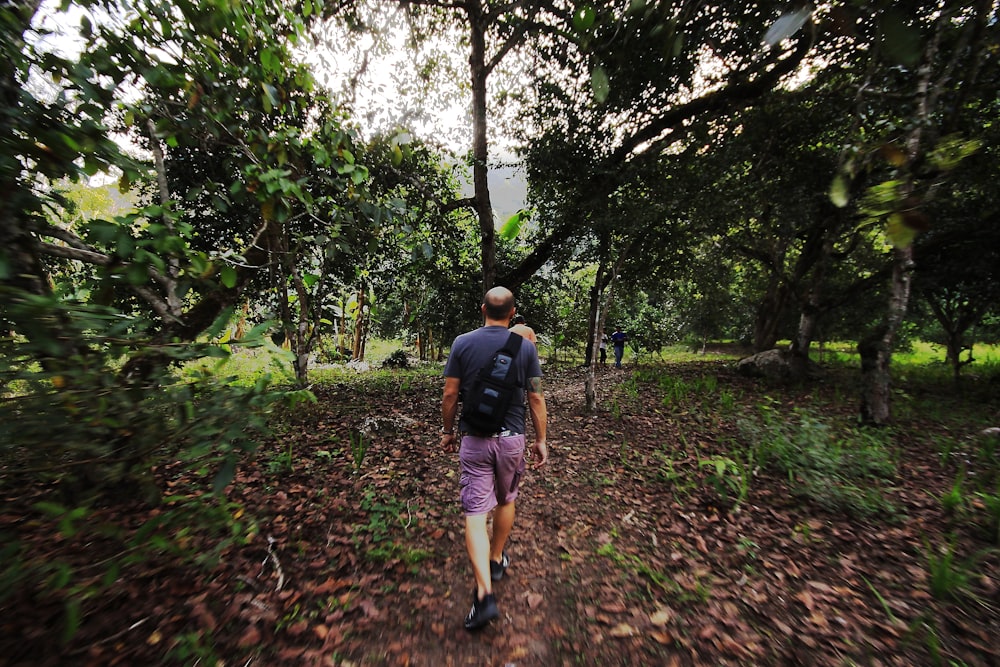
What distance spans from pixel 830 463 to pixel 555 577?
3.32m

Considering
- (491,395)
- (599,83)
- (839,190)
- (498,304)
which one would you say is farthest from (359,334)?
(839,190)

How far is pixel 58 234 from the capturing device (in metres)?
2.31

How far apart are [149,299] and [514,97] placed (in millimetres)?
6390

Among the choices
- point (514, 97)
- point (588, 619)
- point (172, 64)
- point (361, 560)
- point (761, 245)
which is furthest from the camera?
point (761, 245)

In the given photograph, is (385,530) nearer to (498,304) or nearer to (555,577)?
(555,577)

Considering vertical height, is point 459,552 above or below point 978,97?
below

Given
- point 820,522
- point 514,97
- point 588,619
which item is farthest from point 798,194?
point 588,619

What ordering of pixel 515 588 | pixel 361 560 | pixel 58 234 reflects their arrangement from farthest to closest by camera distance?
1. pixel 361 560
2. pixel 515 588
3. pixel 58 234

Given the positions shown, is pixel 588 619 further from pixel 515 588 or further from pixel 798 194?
pixel 798 194

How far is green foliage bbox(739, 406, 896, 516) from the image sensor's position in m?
3.75

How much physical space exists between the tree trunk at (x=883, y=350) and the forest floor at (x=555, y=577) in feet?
2.62

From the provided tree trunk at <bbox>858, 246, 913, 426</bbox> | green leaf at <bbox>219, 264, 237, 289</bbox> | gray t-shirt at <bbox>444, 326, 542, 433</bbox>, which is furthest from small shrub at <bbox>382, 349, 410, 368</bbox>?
green leaf at <bbox>219, 264, 237, 289</bbox>

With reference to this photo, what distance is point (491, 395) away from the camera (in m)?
2.63

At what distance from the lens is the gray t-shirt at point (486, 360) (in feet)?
9.11
